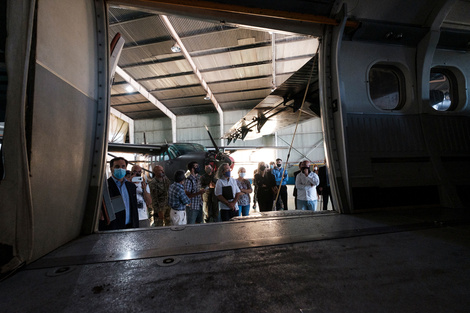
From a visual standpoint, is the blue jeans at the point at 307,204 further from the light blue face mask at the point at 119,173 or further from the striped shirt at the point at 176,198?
the light blue face mask at the point at 119,173

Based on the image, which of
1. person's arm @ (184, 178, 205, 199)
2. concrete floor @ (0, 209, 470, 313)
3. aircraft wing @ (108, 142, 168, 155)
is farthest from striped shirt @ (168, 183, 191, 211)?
aircraft wing @ (108, 142, 168, 155)

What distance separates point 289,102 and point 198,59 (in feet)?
28.7

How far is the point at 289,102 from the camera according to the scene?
4.64 m

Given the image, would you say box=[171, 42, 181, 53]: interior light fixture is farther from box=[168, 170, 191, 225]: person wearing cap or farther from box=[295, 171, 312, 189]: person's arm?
box=[295, 171, 312, 189]: person's arm

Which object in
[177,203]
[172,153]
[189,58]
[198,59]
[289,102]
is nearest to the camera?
[177,203]

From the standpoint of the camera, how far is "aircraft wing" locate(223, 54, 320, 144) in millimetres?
3598

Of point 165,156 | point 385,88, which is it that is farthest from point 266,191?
point 165,156

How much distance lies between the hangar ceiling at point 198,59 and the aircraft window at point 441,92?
4.60 m

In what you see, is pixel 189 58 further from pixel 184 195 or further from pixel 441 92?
pixel 441 92

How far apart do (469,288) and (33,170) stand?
2705 mm

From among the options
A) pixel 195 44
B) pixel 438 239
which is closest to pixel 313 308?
pixel 438 239

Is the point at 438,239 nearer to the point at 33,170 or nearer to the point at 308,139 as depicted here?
the point at 33,170

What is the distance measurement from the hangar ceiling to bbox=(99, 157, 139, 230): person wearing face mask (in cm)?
611

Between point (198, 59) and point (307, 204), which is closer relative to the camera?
point (307, 204)
